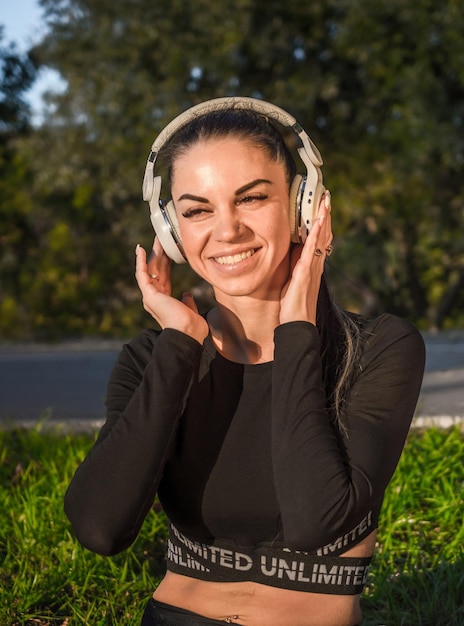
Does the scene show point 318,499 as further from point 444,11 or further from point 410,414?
point 444,11

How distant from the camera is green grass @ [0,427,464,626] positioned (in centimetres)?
374

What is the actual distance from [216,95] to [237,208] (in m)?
13.4

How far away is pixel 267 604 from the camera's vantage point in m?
2.54

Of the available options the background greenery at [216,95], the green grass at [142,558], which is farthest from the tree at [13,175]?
the green grass at [142,558]

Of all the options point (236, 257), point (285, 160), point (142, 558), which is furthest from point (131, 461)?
point (142, 558)

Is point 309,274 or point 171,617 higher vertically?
point 309,274

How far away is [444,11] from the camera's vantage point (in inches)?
549

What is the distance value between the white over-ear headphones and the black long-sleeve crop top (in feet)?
1.01

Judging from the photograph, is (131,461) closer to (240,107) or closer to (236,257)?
(236,257)

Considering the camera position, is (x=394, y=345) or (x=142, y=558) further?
(x=142, y=558)

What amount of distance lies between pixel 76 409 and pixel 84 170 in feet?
32.1

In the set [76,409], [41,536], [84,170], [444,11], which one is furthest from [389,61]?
[41,536]

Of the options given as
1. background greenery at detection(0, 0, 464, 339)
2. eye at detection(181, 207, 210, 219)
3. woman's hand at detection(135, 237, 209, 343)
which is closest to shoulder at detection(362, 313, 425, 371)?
woman's hand at detection(135, 237, 209, 343)

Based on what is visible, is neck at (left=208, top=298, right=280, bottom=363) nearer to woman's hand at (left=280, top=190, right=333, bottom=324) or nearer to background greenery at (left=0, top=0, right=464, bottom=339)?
woman's hand at (left=280, top=190, right=333, bottom=324)
